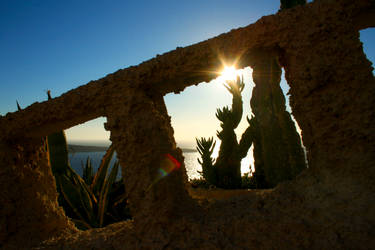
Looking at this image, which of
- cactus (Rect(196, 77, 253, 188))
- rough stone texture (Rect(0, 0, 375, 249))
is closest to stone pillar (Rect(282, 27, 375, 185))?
rough stone texture (Rect(0, 0, 375, 249))

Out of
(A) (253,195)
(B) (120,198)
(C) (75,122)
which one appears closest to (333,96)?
(A) (253,195)

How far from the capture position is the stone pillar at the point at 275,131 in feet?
15.5

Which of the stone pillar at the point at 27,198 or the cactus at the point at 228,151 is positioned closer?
the stone pillar at the point at 27,198

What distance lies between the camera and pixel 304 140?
1.32 metres

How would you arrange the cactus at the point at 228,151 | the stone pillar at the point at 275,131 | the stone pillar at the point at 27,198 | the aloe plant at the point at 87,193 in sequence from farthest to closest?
1. the cactus at the point at 228,151
2. the stone pillar at the point at 275,131
3. the aloe plant at the point at 87,193
4. the stone pillar at the point at 27,198

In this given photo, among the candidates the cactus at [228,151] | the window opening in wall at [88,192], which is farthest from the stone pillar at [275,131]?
the window opening in wall at [88,192]

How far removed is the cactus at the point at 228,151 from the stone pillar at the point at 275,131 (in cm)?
126

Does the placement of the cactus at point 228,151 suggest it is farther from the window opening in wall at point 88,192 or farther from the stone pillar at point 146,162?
the stone pillar at point 146,162

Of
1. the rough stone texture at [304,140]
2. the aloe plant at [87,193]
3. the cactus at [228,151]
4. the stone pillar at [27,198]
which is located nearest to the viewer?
the rough stone texture at [304,140]

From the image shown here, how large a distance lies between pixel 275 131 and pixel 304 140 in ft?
12.3

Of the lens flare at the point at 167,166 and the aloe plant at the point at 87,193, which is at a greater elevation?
the lens flare at the point at 167,166

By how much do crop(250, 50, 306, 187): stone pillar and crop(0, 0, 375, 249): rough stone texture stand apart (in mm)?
3404

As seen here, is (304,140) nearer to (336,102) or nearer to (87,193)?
(336,102)

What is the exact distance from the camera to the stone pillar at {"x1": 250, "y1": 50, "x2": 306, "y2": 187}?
4.74 meters
